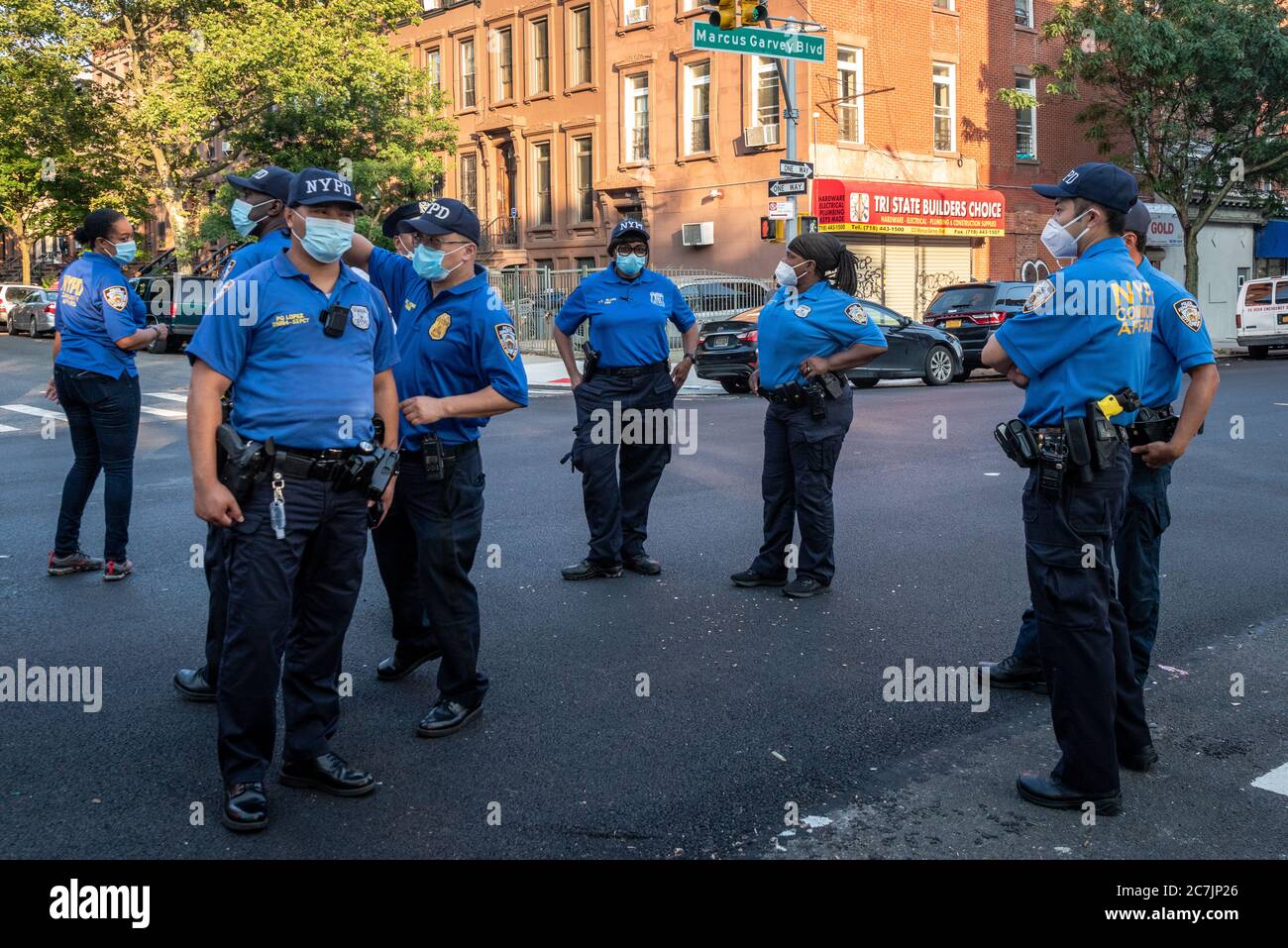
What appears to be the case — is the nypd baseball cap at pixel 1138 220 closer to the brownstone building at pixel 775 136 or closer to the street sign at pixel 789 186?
the street sign at pixel 789 186

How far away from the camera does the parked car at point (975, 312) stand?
22484mm

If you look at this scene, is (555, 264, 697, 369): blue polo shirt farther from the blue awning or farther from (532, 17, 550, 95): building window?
the blue awning

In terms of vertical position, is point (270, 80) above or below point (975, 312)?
above

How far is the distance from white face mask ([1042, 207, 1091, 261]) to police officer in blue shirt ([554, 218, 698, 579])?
3.35 m

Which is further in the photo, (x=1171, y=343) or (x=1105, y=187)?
(x=1171, y=343)

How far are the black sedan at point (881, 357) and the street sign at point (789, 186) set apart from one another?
240 cm

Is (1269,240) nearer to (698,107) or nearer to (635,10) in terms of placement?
(698,107)

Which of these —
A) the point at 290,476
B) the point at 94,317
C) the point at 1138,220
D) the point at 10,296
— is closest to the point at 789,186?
the point at 94,317

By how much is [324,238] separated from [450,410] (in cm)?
93

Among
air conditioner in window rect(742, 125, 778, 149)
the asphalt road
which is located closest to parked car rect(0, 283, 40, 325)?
air conditioner in window rect(742, 125, 778, 149)

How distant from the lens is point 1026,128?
34.6 m

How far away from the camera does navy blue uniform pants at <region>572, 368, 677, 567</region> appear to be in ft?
24.1

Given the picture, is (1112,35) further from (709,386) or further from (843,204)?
(709,386)
